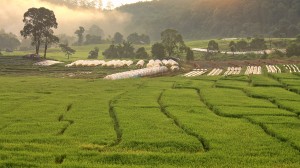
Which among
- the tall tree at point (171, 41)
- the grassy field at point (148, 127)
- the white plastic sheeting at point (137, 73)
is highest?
the tall tree at point (171, 41)

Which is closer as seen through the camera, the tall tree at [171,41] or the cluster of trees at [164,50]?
the cluster of trees at [164,50]

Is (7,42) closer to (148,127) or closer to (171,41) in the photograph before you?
(171,41)

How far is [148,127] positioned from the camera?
26.2 m

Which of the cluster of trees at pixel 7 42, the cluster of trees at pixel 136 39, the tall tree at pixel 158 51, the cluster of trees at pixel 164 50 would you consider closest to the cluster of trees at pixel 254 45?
the cluster of trees at pixel 164 50

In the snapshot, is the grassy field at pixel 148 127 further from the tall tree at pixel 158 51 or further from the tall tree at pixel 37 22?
the tall tree at pixel 158 51

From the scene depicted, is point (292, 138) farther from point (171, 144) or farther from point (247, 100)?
point (247, 100)

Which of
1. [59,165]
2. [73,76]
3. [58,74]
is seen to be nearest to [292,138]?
[59,165]

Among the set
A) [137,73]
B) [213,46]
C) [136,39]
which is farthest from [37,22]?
[136,39]

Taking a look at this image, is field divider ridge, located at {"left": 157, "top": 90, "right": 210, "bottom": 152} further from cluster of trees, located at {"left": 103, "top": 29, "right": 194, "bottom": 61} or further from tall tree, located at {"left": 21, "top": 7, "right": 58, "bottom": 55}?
cluster of trees, located at {"left": 103, "top": 29, "right": 194, "bottom": 61}

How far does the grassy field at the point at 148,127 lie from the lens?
64.4ft

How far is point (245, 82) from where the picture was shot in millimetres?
53719

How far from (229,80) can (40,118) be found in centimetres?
3377

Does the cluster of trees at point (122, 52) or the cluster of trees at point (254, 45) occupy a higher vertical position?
the cluster of trees at point (254, 45)

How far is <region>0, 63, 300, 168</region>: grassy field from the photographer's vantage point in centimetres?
1964
